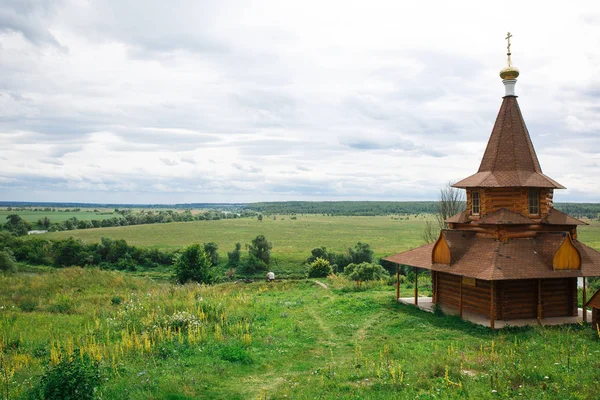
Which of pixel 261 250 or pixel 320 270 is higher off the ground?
pixel 320 270

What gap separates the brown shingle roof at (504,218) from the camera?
1700cm

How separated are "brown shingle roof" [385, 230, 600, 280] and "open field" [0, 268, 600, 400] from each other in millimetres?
1961

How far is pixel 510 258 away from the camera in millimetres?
16375

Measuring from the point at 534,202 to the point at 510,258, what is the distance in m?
3.09

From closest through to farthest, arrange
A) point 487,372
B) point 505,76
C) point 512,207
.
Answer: point 487,372, point 512,207, point 505,76

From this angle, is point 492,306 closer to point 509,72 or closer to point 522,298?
point 522,298

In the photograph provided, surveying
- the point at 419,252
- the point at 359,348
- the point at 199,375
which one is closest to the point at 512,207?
the point at 419,252

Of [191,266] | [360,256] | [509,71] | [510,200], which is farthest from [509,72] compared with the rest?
[360,256]

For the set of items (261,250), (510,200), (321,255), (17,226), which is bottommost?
(321,255)

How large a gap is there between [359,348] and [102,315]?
11.2 meters

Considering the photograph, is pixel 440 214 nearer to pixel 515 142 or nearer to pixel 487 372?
pixel 515 142

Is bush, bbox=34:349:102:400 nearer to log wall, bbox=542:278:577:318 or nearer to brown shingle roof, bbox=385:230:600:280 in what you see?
brown shingle roof, bbox=385:230:600:280

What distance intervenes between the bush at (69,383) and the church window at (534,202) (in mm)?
16667

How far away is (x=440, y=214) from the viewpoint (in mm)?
40656
